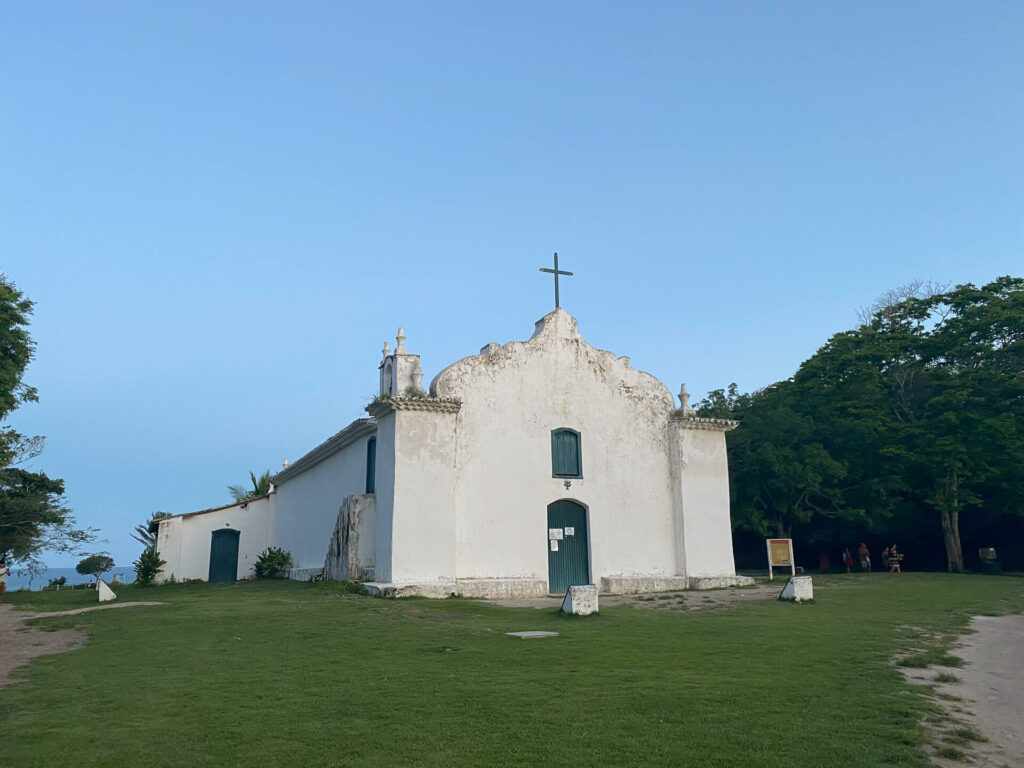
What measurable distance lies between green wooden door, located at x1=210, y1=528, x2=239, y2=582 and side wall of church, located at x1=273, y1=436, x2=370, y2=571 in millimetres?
1781

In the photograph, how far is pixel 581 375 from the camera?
71.9 feet

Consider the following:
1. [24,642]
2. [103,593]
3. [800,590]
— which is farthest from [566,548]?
[24,642]

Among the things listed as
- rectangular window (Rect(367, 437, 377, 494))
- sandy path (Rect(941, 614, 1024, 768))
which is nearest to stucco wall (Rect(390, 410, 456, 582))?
rectangular window (Rect(367, 437, 377, 494))

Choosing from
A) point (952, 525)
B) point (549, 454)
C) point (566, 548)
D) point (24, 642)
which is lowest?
point (24, 642)

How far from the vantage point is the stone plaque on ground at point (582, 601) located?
1429cm

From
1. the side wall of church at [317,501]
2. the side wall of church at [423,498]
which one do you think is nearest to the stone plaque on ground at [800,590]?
the side wall of church at [423,498]

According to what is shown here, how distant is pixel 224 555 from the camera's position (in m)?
32.3

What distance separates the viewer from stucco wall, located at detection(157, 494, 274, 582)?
3105 cm

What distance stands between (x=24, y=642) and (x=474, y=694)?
8736mm

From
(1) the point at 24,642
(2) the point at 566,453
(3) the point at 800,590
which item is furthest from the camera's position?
(2) the point at 566,453

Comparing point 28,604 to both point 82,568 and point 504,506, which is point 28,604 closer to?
point 504,506

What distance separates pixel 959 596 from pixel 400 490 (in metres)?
13.1

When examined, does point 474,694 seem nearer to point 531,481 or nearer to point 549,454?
point 531,481

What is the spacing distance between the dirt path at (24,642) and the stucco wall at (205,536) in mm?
15077
